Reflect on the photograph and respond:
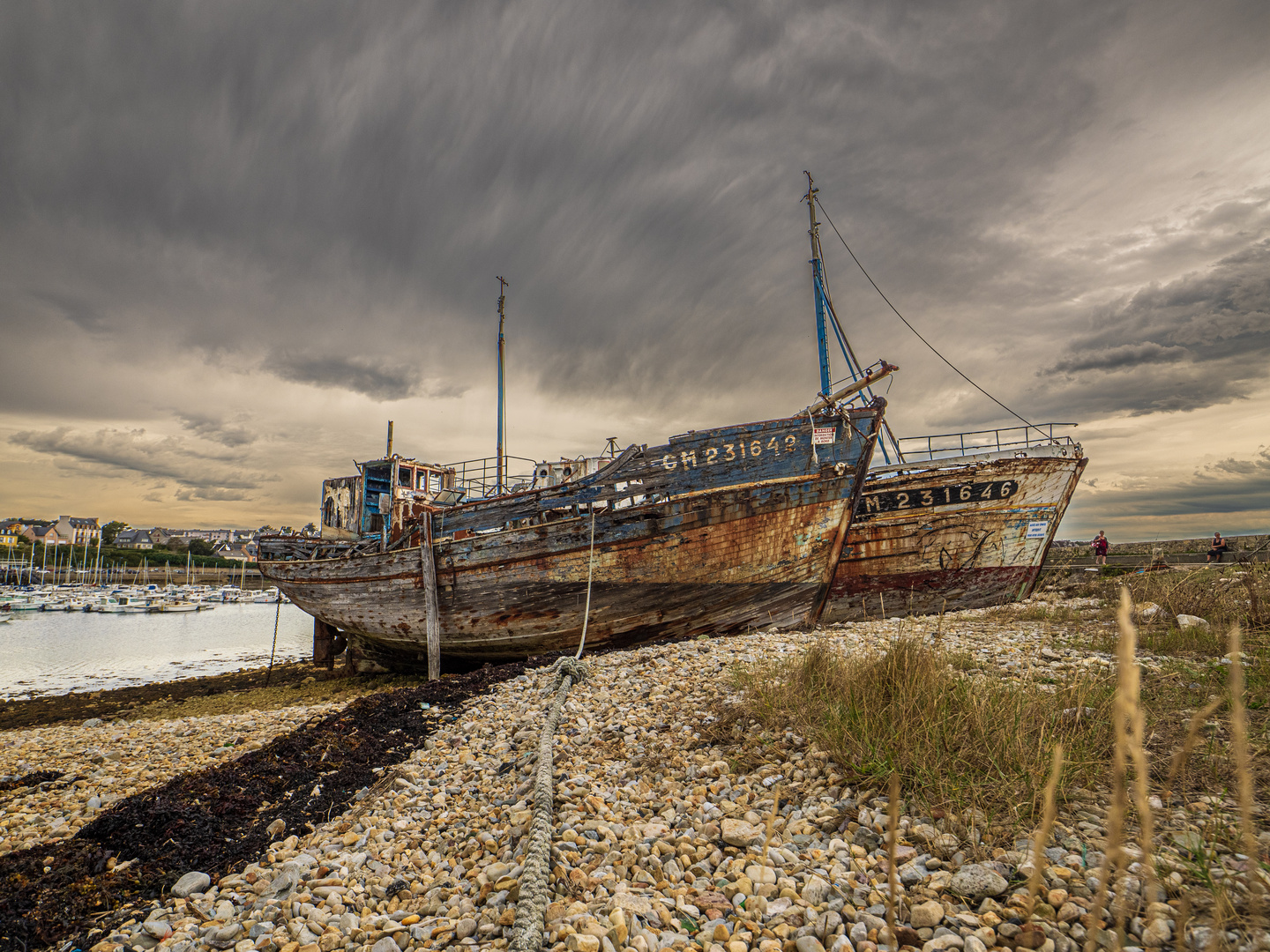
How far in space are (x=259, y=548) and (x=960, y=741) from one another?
17.5m

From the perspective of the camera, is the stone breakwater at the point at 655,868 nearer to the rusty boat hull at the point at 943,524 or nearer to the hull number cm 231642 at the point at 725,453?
the hull number cm 231642 at the point at 725,453

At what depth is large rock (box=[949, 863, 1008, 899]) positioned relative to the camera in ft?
8.83

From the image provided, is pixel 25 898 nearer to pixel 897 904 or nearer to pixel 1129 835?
pixel 897 904

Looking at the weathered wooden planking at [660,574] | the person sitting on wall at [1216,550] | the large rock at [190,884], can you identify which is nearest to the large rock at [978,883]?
the large rock at [190,884]

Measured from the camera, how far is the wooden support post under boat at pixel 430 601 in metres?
11.9

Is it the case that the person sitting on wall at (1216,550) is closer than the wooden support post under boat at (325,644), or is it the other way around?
the wooden support post under boat at (325,644)

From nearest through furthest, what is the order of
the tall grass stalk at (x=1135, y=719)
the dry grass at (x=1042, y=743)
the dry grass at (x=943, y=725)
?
the tall grass stalk at (x=1135, y=719) → the dry grass at (x=1042, y=743) → the dry grass at (x=943, y=725)

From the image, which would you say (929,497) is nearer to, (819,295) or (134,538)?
(819,295)

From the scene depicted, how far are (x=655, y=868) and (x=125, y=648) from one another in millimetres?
34106

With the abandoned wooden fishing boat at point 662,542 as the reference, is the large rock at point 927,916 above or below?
below

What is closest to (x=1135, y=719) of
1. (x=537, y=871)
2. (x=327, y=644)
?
(x=537, y=871)

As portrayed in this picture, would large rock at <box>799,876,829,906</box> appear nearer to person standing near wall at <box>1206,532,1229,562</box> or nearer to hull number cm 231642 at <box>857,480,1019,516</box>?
hull number cm 231642 at <box>857,480,1019,516</box>

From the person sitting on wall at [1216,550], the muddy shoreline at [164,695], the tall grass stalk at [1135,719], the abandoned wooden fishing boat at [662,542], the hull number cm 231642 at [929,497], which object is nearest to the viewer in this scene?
the tall grass stalk at [1135,719]

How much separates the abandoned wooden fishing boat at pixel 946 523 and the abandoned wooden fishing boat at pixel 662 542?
298 centimetres
